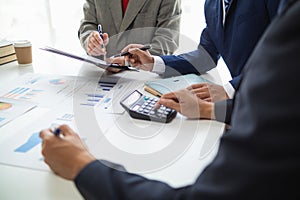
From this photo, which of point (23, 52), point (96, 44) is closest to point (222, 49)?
point (96, 44)

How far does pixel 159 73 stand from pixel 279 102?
2.80ft

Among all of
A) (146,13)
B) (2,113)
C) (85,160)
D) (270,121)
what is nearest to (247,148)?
(270,121)

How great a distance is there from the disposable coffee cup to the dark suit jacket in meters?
1.12

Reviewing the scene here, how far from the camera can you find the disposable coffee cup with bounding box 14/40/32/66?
129 centimetres

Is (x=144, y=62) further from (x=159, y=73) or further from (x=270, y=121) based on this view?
(x=270, y=121)

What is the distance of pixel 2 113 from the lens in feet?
2.70

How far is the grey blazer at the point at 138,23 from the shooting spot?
1423 mm

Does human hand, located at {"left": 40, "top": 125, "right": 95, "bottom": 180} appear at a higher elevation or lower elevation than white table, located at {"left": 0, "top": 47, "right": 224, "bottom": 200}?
higher

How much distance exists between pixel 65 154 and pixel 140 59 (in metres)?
0.73

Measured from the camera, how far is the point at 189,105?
832 millimetres

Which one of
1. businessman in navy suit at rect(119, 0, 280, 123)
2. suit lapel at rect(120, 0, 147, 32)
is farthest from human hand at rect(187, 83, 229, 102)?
suit lapel at rect(120, 0, 147, 32)

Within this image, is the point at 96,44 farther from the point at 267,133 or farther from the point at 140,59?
the point at 267,133

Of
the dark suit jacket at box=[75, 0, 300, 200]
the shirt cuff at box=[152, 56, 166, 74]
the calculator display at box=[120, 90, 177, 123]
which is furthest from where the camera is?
the shirt cuff at box=[152, 56, 166, 74]

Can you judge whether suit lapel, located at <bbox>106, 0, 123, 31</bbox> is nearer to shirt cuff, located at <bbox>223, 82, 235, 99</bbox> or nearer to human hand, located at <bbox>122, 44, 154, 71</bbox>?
human hand, located at <bbox>122, 44, 154, 71</bbox>
